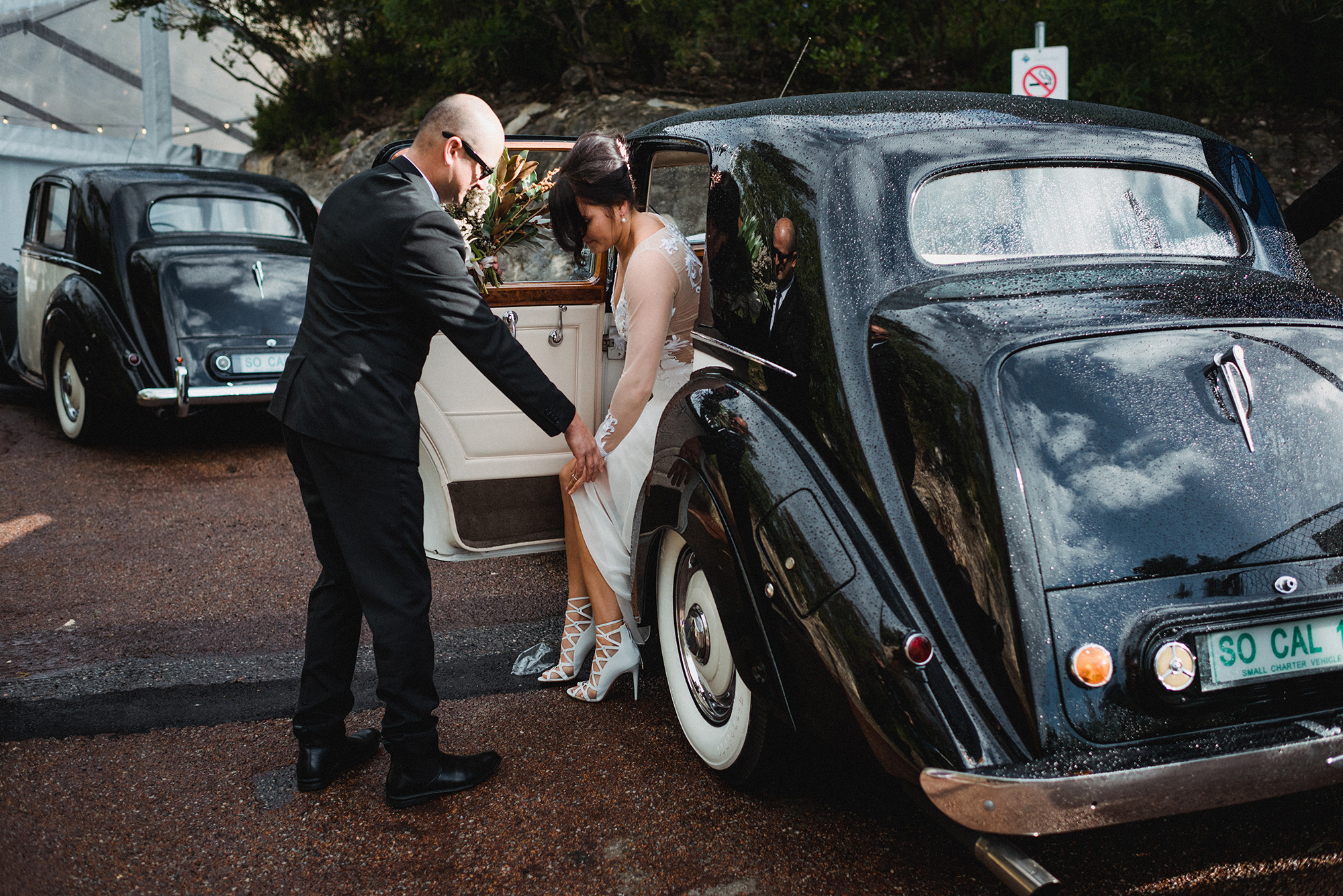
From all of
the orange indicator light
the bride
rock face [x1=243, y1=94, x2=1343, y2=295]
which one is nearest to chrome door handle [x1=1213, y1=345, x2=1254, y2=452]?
the orange indicator light

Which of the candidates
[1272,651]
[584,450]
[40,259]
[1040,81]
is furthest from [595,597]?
[40,259]

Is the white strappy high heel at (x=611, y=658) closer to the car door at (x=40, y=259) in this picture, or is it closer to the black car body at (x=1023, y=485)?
the black car body at (x=1023, y=485)

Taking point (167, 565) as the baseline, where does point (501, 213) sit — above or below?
→ above

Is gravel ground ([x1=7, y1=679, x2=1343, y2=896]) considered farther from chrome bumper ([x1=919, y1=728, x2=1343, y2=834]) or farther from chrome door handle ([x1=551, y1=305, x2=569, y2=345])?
chrome door handle ([x1=551, y1=305, x2=569, y2=345])

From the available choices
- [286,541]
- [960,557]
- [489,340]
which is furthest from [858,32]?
[960,557]

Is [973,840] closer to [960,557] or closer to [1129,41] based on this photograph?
[960,557]

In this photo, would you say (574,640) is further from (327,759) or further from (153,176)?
(153,176)

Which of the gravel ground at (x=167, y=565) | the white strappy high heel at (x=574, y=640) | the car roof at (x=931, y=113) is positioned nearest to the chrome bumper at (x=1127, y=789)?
the car roof at (x=931, y=113)

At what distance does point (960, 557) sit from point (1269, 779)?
684mm

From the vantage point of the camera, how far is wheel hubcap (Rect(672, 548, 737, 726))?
8.89ft

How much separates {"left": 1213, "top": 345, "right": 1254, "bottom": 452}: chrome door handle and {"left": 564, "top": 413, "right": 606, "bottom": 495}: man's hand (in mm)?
1572

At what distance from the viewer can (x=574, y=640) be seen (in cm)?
343

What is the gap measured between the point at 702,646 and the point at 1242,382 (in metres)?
1.55

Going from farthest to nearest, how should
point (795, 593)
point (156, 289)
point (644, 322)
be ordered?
point (156, 289) < point (644, 322) < point (795, 593)
